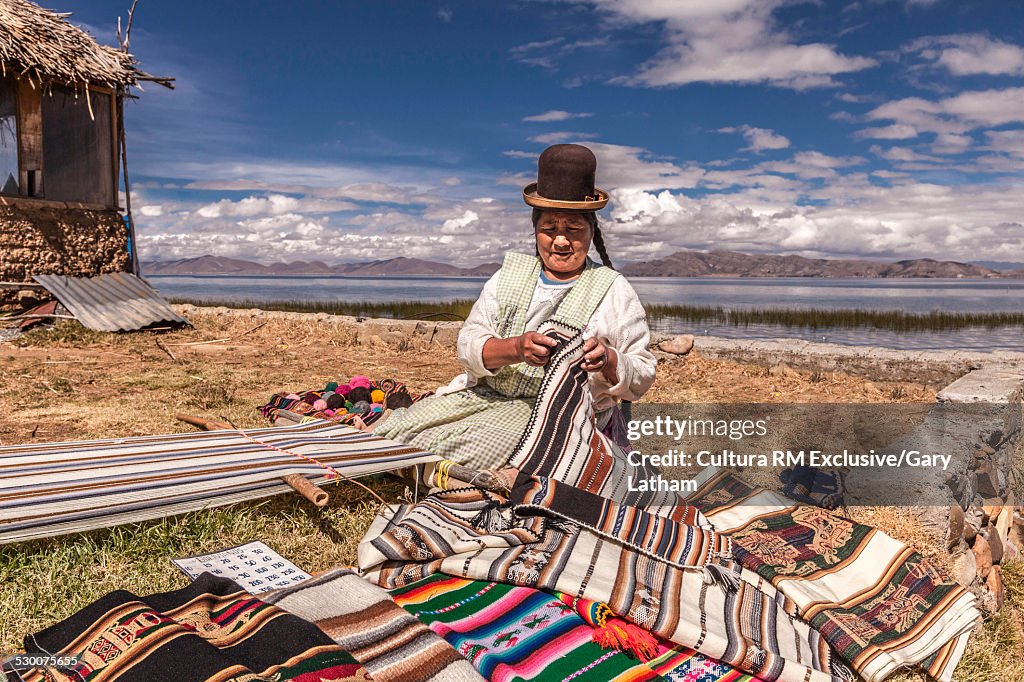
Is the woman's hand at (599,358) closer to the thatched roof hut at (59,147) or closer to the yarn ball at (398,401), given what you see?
the yarn ball at (398,401)

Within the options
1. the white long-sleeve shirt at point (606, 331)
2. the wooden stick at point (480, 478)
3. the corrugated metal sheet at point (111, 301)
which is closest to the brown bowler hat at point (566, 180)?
the white long-sleeve shirt at point (606, 331)

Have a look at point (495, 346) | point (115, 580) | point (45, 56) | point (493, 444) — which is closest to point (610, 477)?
point (493, 444)

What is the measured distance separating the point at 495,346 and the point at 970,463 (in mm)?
2126

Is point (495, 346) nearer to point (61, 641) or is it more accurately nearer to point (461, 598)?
point (461, 598)

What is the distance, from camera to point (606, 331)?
3.30 m

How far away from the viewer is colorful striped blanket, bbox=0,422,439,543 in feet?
8.51

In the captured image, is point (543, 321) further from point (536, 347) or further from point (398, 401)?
point (398, 401)

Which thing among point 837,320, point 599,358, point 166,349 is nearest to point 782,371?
point 599,358

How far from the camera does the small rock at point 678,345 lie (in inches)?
302

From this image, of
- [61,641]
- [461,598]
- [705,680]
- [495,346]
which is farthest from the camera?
[495,346]

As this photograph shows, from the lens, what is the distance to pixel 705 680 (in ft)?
6.48

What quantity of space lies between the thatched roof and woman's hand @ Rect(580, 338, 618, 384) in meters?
9.60

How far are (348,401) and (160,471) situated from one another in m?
1.96

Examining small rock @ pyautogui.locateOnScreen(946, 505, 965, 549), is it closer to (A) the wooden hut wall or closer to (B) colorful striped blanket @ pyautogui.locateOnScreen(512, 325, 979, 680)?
(B) colorful striped blanket @ pyautogui.locateOnScreen(512, 325, 979, 680)
